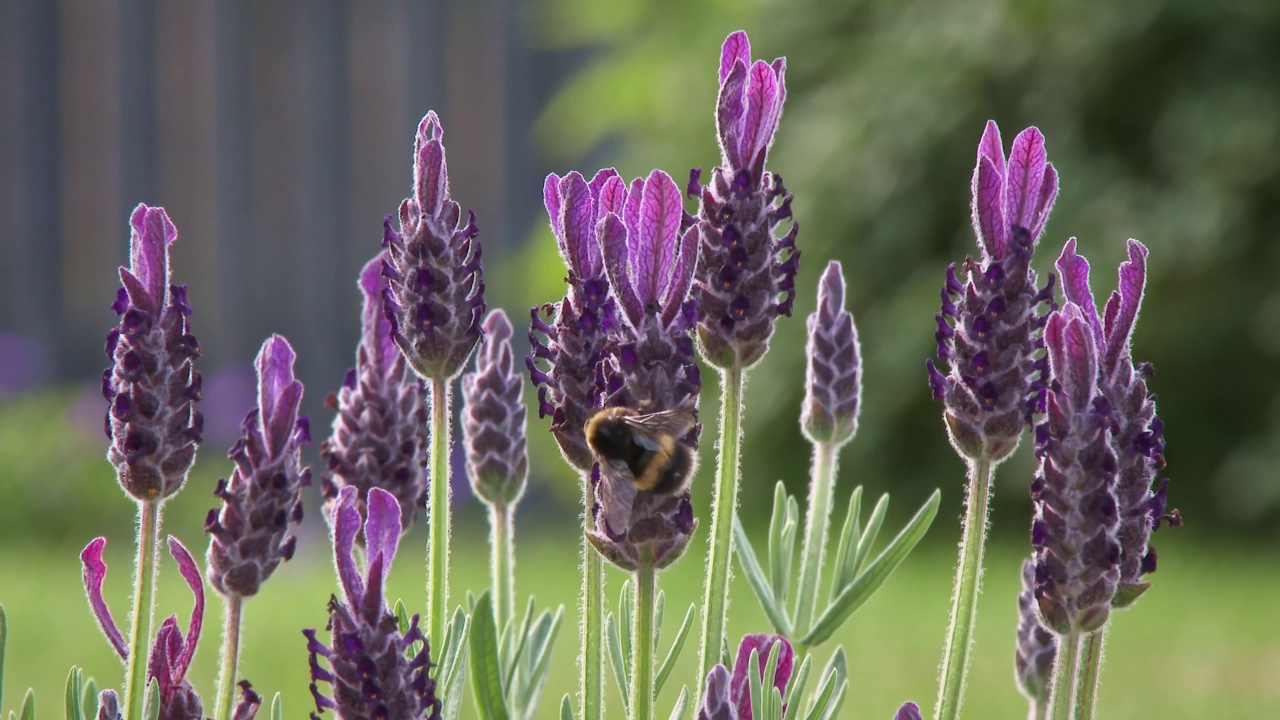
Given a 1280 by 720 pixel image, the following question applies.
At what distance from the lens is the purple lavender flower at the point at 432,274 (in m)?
1.38

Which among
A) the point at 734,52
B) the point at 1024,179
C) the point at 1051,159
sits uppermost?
the point at 1051,159

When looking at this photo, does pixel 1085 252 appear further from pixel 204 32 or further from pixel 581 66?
pixel 204 32

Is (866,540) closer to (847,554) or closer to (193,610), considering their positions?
(847,554)

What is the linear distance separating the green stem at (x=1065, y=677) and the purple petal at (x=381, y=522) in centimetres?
56

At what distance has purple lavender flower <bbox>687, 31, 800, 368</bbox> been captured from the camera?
139 centimetres

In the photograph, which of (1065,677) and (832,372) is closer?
(1065,677)

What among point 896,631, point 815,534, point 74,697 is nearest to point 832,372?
point 815,534

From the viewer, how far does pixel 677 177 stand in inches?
326

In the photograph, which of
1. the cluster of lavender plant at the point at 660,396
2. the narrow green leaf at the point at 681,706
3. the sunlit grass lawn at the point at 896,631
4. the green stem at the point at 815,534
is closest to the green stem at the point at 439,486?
the cluster of lavender plant at the point at 660,396

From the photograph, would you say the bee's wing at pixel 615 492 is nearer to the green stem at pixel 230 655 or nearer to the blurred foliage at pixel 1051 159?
the green stem at pixel 230 655

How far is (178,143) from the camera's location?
9734 millimetres

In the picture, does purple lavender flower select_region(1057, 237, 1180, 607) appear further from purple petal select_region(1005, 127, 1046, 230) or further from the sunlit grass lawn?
the sunlit grass lawn

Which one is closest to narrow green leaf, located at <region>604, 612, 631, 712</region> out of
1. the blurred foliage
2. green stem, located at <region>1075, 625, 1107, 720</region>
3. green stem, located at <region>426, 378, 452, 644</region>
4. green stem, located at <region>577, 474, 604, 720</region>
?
green stem, located at <region>577, 474, 604, 720</region>

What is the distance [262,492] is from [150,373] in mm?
145
